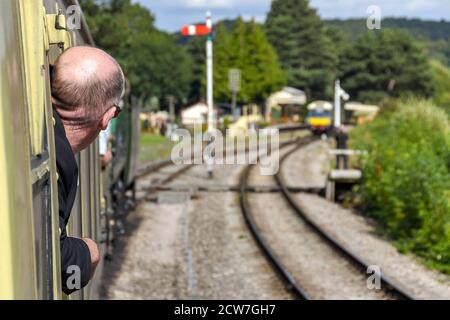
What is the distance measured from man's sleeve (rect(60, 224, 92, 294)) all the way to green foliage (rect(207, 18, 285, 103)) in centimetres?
6657

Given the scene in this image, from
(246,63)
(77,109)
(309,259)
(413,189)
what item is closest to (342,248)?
(309,259)

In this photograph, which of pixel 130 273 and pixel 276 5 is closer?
pixel 130 273

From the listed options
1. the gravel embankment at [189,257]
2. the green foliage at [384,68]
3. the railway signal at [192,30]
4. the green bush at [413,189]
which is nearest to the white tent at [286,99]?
the green foliage at [384,68]

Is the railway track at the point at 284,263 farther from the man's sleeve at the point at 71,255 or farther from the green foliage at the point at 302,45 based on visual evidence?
the green foliage at the point at 302,45

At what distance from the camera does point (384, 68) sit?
242 feet

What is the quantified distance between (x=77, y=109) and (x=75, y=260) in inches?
17.9

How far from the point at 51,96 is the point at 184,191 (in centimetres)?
1937

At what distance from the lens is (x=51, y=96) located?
2385mm

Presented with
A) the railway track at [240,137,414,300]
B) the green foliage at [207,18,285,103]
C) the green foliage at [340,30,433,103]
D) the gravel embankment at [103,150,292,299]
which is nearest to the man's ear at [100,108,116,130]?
the railway track at [240,137,414,300]

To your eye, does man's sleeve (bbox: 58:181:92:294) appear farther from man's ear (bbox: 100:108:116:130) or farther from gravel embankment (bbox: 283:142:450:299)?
gravel embankment (bbox: 283:142:450:299)

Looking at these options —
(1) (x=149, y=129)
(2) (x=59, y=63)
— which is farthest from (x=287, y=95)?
(2) (x=59, y=63)

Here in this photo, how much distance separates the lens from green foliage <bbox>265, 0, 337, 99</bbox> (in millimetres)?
87625

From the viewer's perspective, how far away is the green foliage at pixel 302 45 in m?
87.6

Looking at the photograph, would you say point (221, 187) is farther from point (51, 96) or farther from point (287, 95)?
point (287, 95)
